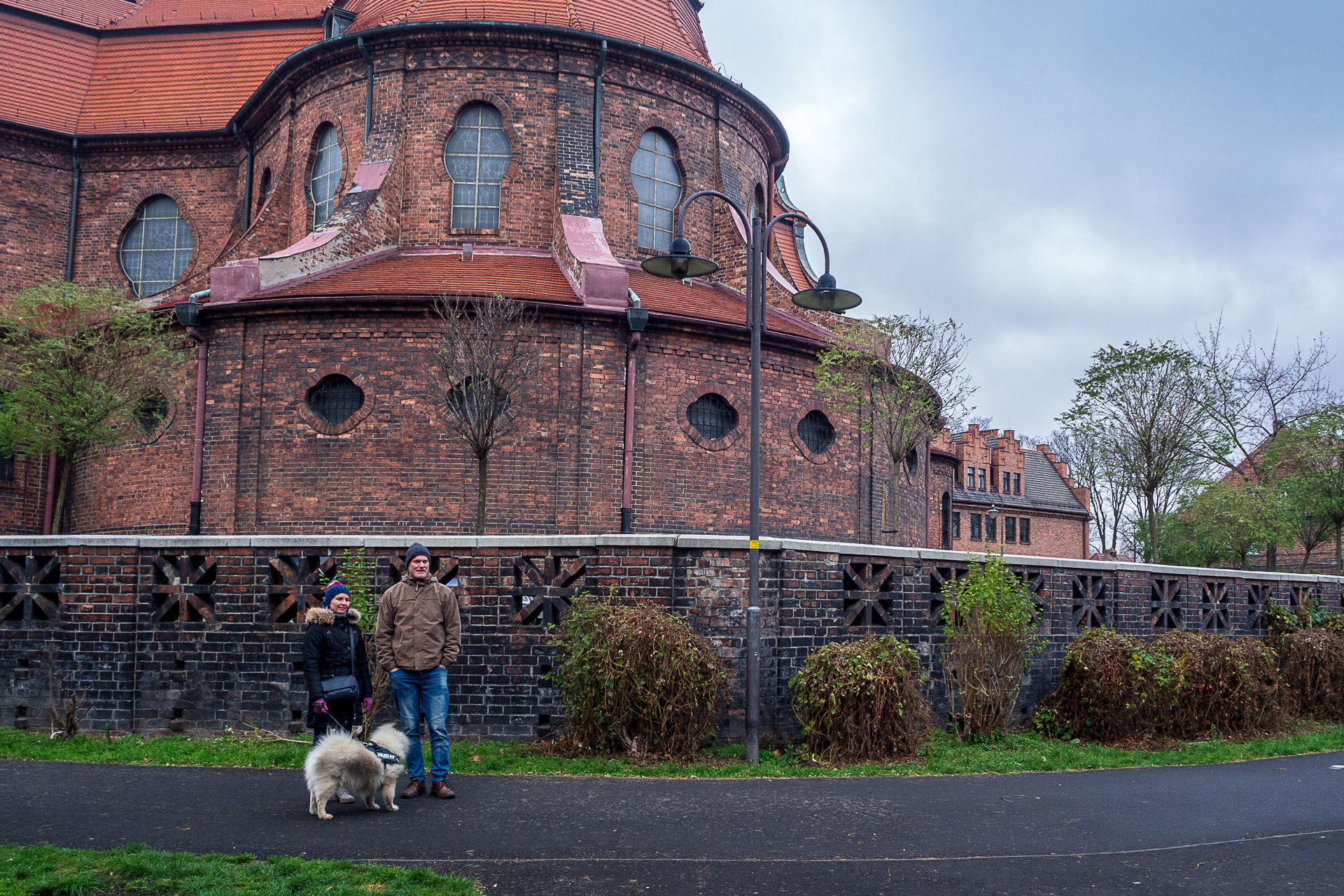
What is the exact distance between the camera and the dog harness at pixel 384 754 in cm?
733

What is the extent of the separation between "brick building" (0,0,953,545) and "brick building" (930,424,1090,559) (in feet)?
89.8

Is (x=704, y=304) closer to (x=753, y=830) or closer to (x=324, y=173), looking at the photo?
(x=324, y=173)

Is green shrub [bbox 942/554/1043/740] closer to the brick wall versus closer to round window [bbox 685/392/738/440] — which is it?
the brick wall

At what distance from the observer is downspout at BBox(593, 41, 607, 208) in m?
21.0

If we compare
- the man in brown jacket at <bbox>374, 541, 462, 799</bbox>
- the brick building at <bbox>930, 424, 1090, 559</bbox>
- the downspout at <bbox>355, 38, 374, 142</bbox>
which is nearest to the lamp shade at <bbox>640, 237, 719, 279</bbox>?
the man in brown jacket at <bbox>374, 541, 462, 799</bbox>

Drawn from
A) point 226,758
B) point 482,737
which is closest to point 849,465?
point 482,737

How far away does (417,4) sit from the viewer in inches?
867

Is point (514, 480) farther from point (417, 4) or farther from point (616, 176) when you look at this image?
point (417, 4)

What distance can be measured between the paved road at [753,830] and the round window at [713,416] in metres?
10.2

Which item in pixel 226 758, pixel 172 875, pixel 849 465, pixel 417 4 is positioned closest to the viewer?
pixel 172 875

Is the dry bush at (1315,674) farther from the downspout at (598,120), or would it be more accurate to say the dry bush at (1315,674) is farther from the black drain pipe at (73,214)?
the black drain pipe at (73,214)

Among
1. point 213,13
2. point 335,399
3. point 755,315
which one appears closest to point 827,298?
point 755,315

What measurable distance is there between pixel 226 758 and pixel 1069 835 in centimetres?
684

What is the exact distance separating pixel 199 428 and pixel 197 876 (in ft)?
45.0
